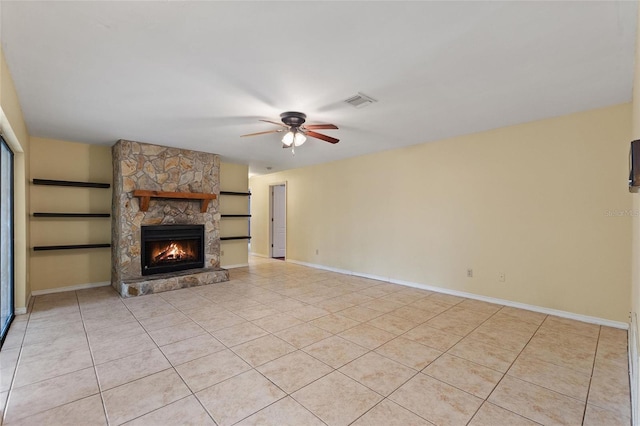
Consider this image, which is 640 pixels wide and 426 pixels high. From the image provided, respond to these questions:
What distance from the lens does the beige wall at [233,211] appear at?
665 cm

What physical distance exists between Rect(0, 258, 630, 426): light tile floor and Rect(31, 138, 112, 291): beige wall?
2.70 ft

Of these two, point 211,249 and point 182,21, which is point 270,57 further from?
point 211,249

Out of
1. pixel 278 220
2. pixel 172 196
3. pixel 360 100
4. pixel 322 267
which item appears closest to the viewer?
pixel 360 100

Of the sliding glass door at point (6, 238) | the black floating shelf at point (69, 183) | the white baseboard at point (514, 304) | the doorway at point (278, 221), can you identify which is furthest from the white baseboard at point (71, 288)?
the white baseboard at point (514, 304)

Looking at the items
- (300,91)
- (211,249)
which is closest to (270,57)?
(300,91)

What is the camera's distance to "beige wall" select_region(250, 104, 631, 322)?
323 cm

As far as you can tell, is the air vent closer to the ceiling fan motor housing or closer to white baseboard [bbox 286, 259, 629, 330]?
the ceiling fan motor housing

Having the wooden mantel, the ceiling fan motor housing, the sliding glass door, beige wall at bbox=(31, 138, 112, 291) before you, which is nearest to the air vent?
the ceiling fan motor housing

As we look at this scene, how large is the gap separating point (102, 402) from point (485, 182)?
4.79 metres

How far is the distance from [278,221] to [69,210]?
4636 mm

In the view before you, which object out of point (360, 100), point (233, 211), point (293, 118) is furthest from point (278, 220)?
point (360, 100)

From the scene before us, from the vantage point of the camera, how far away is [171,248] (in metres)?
5.26

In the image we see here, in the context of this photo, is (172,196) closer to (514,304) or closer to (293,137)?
(293,137)

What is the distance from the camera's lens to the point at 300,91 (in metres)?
2.83
